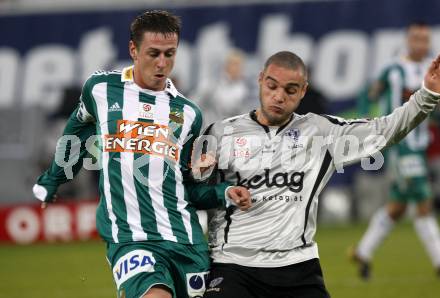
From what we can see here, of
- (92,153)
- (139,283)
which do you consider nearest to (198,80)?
(92,153)

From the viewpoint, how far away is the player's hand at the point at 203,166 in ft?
18.5

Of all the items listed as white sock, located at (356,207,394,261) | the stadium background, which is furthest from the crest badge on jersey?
the stadium background

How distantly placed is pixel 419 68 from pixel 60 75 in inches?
332

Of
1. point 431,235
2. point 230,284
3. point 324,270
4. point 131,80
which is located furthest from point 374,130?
point 324,270

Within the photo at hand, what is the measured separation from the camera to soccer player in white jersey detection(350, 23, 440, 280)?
35.9ft

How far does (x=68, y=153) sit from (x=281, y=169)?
1.44m

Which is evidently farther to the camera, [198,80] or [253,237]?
[198,80]

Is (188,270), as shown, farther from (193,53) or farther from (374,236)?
(193,53)

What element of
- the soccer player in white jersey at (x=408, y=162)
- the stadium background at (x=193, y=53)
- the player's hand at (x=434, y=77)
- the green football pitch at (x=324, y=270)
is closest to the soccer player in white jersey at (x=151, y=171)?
the player's hand at (x=434, y=77)

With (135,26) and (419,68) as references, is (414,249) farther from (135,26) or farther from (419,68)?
(135,26)

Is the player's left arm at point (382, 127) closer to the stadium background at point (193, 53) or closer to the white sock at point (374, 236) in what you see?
the white sock at point (374, 236)

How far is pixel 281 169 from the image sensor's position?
5.75 m

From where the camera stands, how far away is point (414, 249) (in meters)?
13.3

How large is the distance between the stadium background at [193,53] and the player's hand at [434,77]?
10.2 metres
